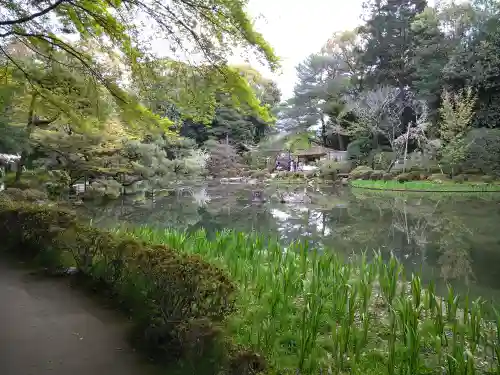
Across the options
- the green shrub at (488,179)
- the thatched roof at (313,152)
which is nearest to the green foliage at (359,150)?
the thatched roof at (313,152)

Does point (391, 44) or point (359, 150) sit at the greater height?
point (391, 44)

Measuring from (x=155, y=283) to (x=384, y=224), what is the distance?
309 inches

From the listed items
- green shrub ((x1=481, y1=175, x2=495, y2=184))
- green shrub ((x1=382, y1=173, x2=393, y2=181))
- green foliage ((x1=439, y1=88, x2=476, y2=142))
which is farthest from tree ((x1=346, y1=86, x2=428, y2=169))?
green shrub ((x1=481, y1=175, x2=495, y2=184))

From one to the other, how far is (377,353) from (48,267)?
10.6ft

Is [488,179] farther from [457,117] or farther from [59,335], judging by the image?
[59,335]

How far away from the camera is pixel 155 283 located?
7.36 ft

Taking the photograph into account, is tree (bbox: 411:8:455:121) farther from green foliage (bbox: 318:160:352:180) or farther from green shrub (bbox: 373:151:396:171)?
green foliage (bbox: 318:160:352:180)

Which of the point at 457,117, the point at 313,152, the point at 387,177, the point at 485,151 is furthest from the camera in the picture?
the point at 313,152

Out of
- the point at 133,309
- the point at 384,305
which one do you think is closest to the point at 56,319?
the point at 133,309

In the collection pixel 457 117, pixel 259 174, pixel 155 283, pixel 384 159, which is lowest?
pixel 155 283

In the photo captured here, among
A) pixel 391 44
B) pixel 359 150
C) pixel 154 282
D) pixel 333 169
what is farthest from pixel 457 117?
pixel 154 282

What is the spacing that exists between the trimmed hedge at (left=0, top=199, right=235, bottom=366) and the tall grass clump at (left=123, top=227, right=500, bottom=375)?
0.18m

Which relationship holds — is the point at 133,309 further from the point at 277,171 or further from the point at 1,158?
the point at 277,171

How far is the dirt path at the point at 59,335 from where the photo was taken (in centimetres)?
197
